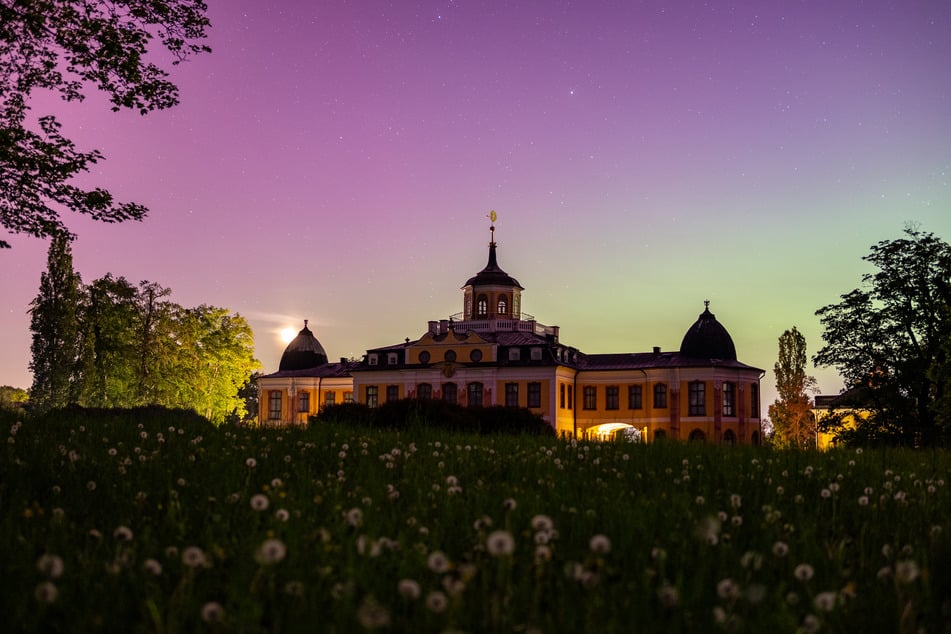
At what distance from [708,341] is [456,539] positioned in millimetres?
63699

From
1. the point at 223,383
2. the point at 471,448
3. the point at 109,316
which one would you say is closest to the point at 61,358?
the point at 109,316

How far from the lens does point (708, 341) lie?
66.8 meters

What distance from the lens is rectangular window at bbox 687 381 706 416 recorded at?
64250 millimetres

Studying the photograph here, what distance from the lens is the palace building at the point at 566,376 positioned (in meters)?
64.6

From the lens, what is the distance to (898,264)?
40.9 m

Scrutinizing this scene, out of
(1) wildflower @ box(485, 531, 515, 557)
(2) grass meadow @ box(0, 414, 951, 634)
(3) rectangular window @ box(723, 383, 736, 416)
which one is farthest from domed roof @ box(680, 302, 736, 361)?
(1) wildflower @ box(485, 531, 515, 557)

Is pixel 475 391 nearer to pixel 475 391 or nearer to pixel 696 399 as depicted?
pixel 475 391

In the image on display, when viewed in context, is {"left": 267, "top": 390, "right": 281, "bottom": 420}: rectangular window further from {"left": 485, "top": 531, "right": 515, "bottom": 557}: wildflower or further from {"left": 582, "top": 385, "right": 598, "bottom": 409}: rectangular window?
{"left": 485, "top": 531, "right": 515, "bottom": 557}: wildflower

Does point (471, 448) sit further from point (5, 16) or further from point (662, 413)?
point (662, 413)

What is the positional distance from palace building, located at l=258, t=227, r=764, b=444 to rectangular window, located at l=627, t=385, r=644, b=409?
0.08 m

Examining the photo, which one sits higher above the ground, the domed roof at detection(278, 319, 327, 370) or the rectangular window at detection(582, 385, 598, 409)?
the domed roof at detection(278, 319, 327, 370)

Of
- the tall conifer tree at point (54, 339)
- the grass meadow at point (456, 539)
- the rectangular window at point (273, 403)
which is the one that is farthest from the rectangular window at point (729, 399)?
the grass meadow at point (456, 539)

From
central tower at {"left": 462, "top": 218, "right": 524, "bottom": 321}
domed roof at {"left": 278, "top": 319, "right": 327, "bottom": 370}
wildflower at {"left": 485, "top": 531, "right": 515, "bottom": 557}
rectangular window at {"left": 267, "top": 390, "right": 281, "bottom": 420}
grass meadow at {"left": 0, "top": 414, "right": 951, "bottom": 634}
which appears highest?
central tower at {"left": 462, "top": 218, "right": 524, "bottom": 321}

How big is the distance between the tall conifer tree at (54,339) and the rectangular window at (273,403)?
2434cm
